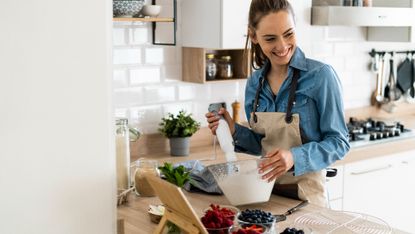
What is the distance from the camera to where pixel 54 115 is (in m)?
0.83

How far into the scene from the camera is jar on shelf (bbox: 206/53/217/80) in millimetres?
3652

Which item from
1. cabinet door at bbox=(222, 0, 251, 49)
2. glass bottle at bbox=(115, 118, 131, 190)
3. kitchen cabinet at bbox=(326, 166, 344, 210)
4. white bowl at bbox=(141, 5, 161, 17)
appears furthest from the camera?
kitchen cabinet at bbox=(326, 166, 344, 210)

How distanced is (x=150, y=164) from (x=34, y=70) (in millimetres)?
1691

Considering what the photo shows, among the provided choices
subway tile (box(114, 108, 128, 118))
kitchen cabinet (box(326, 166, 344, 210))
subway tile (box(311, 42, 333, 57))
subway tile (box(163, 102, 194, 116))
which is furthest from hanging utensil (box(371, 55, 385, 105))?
subway tile (box(114, 108, 128, 118))

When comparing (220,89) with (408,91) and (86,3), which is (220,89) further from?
(86,3)

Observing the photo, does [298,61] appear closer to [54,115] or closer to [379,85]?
[54,115]

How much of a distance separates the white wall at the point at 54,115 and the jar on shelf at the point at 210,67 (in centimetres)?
277

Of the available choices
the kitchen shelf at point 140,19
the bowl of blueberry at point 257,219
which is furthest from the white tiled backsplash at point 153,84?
the bowl of blueberry at point 257,219

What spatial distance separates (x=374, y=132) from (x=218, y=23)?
1.41m

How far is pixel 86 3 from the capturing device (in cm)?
83

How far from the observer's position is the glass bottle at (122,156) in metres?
2.38

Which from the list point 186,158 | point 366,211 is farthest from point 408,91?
point 186,158

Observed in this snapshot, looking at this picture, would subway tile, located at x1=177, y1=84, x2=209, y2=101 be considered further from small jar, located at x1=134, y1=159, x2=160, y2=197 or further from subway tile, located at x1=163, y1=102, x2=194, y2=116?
small jar, located at x1=134, y1=159, x2=160, y2=197

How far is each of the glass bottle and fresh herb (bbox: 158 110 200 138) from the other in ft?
3.52
